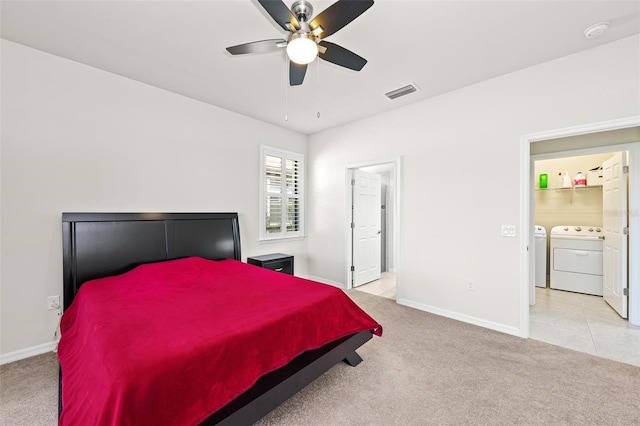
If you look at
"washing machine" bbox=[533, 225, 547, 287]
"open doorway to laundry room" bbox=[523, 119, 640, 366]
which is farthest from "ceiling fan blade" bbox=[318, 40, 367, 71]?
"washing machine" bbox=[533, 225, 547, 287]

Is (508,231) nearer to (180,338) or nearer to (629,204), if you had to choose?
(629,204)

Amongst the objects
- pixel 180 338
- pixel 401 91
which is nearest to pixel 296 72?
pixel 401 91

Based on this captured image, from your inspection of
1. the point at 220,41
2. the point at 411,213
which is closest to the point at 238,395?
the point at 220,41

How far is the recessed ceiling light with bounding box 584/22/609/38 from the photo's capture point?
2.04 m

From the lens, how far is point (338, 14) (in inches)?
60.2

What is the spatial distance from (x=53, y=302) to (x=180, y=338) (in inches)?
82.4

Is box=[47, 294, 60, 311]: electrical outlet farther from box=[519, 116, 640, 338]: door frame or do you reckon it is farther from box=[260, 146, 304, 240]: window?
box=[519, 116, 640, 338]: door frame

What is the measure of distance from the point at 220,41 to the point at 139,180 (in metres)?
1.78

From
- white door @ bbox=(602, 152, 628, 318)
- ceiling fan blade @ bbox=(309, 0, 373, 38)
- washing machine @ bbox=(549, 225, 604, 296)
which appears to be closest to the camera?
ceiling fan blade @ bbox=(309, 0, 373, 38)

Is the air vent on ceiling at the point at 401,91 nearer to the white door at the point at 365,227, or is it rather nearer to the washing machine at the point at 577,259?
the white door at the point at 365,227

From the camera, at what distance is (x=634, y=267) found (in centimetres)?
294

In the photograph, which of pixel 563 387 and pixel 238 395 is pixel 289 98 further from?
pixel 563 387

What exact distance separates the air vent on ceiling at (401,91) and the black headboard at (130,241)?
270cm

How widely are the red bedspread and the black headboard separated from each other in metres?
0.23
